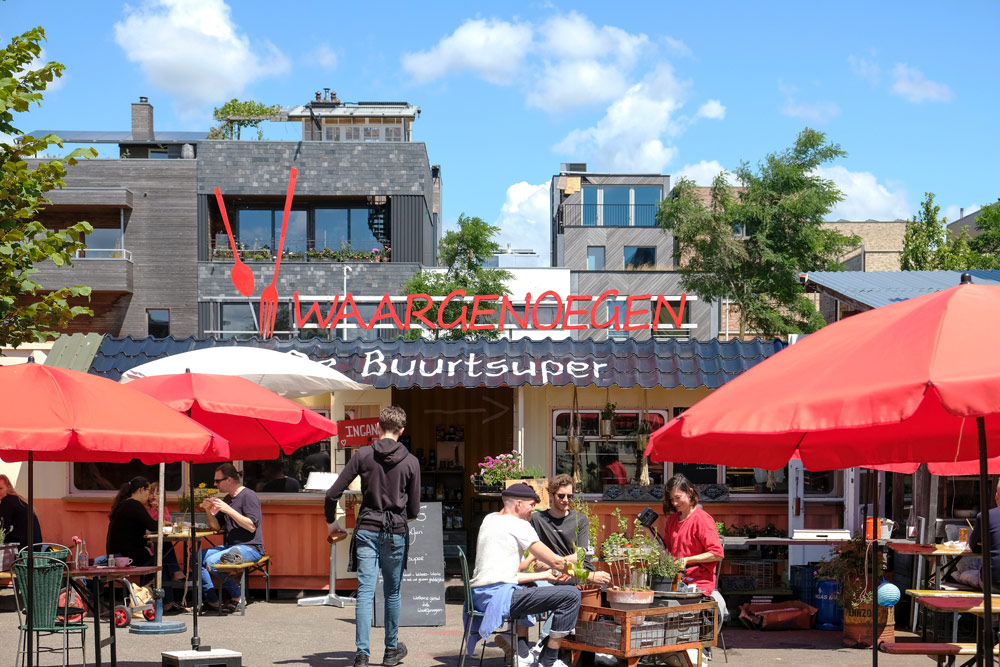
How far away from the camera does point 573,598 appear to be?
763cm

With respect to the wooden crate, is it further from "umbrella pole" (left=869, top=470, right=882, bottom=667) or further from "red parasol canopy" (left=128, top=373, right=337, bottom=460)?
"red parasol canopy" (left=128, top=373, right=337, bottom=460)

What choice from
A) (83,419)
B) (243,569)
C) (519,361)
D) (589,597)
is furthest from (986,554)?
(519,361)

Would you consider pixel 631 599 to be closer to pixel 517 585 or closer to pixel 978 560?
pixel 517 585

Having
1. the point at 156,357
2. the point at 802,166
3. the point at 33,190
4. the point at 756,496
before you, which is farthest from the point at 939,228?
the point at 33,190

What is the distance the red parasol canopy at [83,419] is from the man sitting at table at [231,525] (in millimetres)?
5338

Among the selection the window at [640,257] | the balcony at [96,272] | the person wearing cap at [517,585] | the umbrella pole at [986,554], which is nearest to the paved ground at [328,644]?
the person wearing cap at [517,585]

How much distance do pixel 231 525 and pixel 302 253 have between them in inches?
1002

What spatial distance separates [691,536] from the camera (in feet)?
29.1

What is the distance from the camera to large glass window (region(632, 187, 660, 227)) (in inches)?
2170

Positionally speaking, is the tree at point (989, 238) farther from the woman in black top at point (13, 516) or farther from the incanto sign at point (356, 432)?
the woman in black top at point (13, 516)

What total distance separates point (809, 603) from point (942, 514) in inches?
66.5

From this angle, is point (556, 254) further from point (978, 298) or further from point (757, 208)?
point (978, 298)

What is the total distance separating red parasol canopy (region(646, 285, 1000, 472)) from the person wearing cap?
225cm

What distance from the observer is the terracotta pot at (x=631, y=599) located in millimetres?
7480
